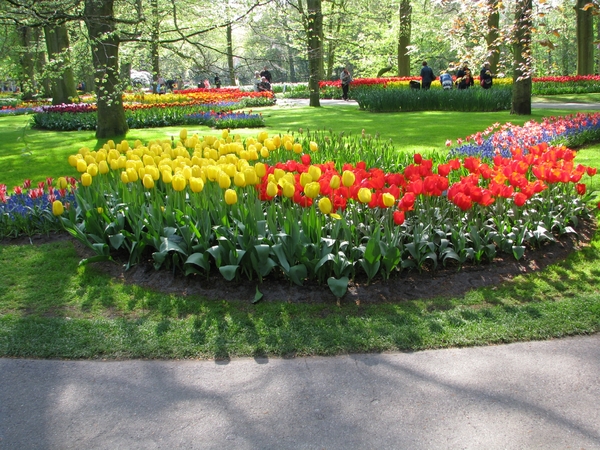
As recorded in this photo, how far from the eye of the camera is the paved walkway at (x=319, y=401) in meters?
2.41

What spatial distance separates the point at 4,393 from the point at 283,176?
7.85 ft

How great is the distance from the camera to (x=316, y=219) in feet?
13.0

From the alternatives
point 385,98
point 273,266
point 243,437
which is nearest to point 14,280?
point 273,266

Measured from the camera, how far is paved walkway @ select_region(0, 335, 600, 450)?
95.0 inches

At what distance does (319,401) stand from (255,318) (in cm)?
102

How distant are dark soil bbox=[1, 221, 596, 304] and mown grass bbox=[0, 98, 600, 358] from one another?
98mm

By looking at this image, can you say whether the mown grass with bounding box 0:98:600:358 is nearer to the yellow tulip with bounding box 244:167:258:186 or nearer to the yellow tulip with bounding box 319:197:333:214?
the yellow tulip with bounding box 319:197:333:214

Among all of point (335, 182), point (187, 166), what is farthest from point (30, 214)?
point (335, 182)

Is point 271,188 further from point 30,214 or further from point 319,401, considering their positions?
point 30,214

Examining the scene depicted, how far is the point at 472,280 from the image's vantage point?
4.12 metres

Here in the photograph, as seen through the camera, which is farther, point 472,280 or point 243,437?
point 472,280

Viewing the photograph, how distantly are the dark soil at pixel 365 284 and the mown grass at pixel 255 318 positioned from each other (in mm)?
98

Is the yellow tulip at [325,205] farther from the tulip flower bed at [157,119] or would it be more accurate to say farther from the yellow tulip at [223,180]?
the tulip flower bed at [157,119]

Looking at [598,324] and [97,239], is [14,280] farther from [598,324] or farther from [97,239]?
[598,324]
